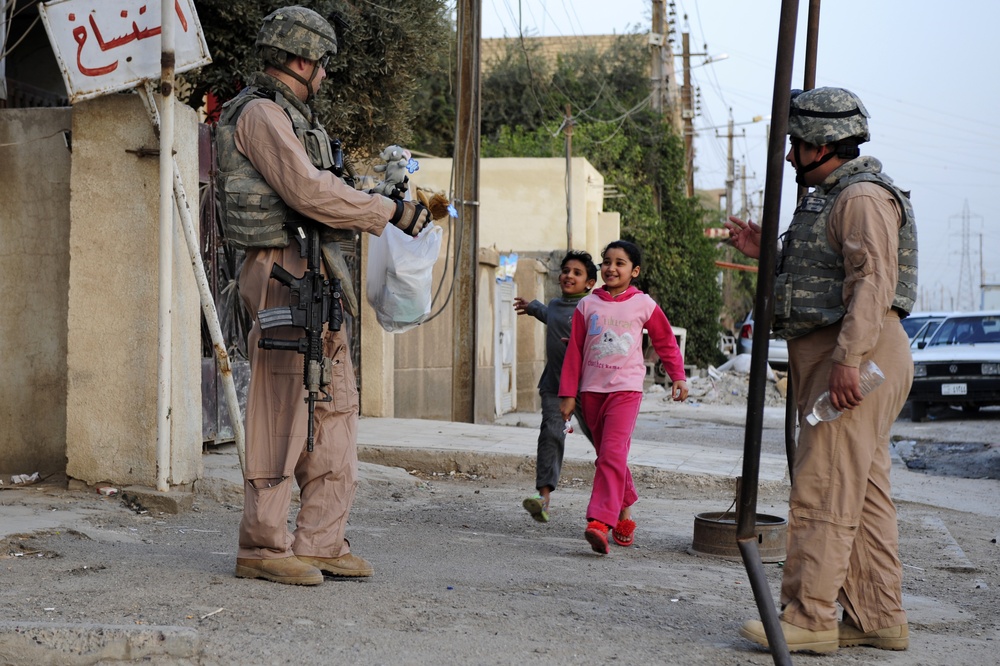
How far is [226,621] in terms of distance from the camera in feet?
12.2

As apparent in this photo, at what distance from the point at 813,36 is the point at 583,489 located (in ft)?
14.5

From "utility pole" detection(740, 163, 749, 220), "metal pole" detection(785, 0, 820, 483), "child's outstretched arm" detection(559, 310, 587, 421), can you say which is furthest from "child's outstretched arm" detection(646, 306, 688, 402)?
"utility pole" detection(740, 163, 749, 220)

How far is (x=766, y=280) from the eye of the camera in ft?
12.0

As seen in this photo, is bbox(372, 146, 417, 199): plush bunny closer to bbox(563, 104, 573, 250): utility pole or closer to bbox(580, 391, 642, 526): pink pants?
bbox(580, 391, 642, 526): pink pants

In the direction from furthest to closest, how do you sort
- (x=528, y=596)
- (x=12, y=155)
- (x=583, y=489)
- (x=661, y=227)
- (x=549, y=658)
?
(x=661, y=227)
(x=583, y=489)
(x=12, y=155)
(x=528, y=596)
(x=549, y=658)

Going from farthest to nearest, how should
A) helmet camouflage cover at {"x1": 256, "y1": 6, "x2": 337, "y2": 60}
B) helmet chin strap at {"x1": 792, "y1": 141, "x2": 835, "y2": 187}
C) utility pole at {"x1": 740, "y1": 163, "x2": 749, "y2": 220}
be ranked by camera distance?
1. utility pole at {"x1": 740, "y1": 163, "x2": 749, "y2": 220}
2. helmet camouflage cover at {"x1": 256, "y1": 6, "x2": 337, "y2": 60}
3. helmet chin strap at {"x1": 792, "y1": 141, "x2": 835, "y2": 187}

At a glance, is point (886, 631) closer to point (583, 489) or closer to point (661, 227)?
point (583, 489)

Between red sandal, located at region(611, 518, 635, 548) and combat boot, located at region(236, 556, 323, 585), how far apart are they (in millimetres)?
2172

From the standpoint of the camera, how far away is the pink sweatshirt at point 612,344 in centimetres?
600

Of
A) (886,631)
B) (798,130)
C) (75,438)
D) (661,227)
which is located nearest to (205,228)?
(75,438)

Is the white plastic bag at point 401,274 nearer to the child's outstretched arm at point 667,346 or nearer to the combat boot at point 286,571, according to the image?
the combat boot at point 286,571

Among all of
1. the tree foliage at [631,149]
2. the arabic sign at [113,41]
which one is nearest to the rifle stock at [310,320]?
the arabic sign at [113,41]

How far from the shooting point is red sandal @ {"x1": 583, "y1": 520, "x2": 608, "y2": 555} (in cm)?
561

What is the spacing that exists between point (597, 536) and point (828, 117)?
8.16 feet
